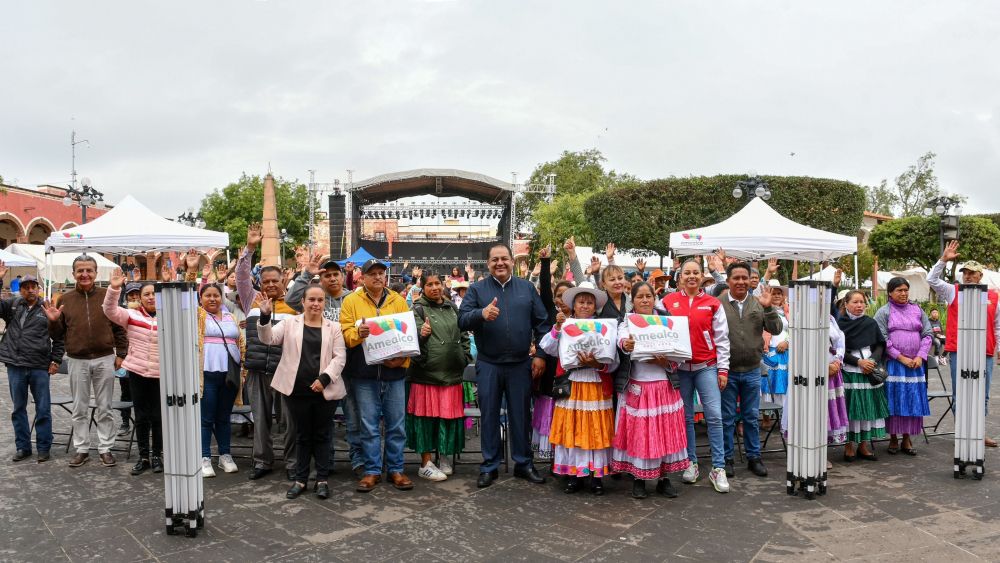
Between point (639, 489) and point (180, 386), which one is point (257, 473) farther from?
point (639, 489)

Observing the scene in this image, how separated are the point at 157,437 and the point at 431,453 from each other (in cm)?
240

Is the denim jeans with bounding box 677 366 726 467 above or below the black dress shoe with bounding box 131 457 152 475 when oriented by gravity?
above

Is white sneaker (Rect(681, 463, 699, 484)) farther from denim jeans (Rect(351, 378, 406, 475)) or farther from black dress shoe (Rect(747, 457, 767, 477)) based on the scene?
denim jeans (Rect(351, 378, 406, 475))

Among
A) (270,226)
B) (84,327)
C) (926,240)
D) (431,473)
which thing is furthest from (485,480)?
(926,240)

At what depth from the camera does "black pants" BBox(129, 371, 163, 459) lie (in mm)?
5906

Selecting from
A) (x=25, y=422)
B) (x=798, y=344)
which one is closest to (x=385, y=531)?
(x=798, y=344)

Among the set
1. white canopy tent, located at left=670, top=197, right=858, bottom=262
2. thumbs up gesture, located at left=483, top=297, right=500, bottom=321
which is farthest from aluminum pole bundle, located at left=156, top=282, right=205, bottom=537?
white canopy tent, located at left=670, top=197, right=858, bottom=262

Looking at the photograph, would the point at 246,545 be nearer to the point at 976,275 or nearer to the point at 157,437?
the point at 157,437

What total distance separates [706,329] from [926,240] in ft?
113

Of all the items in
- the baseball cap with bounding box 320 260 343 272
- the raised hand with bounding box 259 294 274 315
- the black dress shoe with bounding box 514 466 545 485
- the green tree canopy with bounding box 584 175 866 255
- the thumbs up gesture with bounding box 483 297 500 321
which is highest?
the green tree canopy with bounding box 584 175 866 255

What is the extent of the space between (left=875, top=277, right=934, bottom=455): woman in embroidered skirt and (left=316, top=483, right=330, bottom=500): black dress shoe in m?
5.10

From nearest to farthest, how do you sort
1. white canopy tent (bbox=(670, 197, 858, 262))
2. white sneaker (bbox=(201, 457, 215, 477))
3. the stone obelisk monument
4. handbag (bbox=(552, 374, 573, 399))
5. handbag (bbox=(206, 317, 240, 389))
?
1. handbag (bbox=(552, 374, 573, 399))
2. white sneaker (bbox=(201, 457, 215, 477))
3. handbag (bbox=(206, 317, 240, 389))
4. white canopy tent (bbox=(670, 197, 858, 262))
5. the stone obelisk monument

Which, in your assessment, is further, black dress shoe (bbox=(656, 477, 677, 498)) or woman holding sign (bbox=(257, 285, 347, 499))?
black dress shoe (bbox=(656, 477, 677, 498))

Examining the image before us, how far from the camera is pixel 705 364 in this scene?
18.3 ft
